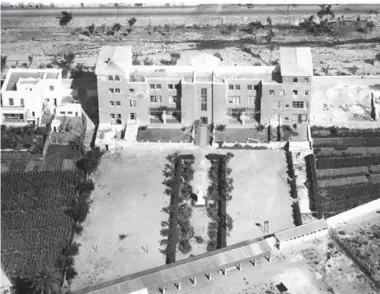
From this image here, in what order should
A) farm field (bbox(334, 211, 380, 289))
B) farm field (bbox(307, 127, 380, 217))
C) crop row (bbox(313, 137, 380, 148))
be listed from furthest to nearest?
crop row (bbox(313, 137, 380, 148))
farm field (bbox(307, 127, 380, 217))
farm field (bbox(334, 211, 380, 289))

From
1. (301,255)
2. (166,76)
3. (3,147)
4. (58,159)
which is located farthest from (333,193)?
(3,147)

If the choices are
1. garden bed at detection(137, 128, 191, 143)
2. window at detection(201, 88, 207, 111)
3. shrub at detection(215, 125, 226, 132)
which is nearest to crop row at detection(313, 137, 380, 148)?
shrub at detection(215, 125, 226, 132)

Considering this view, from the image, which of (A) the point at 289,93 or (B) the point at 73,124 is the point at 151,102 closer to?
(B) the point at 73,124

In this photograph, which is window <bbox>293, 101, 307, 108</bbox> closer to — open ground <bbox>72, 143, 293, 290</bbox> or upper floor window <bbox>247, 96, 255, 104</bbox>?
upper floor window <bbox>247, 96, 255, 104</bbox>

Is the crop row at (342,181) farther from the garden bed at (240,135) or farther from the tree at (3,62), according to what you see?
the tree at (3,62)

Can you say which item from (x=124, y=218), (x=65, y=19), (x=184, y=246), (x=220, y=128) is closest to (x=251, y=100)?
(x=220, y=128)

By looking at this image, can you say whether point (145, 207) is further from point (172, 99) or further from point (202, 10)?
point (202, 10)
